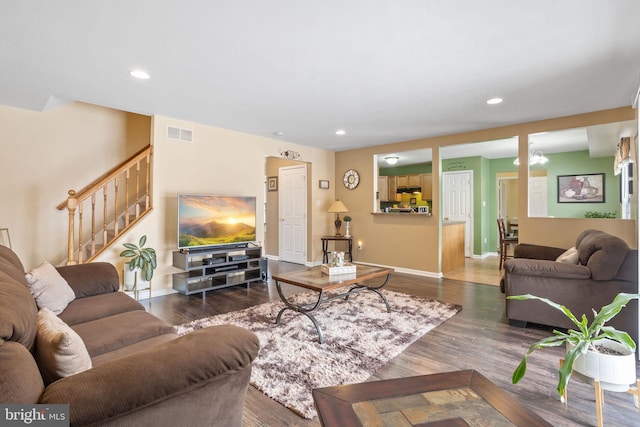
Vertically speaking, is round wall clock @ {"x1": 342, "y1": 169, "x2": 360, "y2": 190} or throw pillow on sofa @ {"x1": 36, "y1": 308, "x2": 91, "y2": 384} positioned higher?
round wall clock @ {"x1": 342, "y1": 169, "x2": 360, "y2": 190}

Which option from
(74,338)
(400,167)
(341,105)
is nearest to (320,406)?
(74,338)

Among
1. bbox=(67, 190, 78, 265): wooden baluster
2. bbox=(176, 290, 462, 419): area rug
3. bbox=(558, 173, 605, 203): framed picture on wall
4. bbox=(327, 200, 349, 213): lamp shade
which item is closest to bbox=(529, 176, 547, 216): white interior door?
bbox=(558, 173, 605, 203): framed picture on wall

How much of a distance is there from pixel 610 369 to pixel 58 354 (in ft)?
7.91

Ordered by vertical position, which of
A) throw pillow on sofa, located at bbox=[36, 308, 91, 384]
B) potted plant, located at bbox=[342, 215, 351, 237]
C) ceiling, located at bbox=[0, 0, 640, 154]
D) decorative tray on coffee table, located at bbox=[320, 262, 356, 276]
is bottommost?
decorative tray on coffee table, located at bbox=[320, 262, 356, 276]

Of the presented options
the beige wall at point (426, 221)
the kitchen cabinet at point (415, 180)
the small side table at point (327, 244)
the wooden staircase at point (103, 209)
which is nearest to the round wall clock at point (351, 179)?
the beige wall at point (426, 221)

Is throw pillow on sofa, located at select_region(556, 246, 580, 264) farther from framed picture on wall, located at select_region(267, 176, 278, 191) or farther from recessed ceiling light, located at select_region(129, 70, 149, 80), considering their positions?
framed picture on wall, located at select_region(267, 176, 278, 191)

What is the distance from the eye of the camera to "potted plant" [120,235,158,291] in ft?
12.2

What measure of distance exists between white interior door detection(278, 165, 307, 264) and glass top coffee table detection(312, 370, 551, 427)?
212 inches

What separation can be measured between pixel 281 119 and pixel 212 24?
2.24 m

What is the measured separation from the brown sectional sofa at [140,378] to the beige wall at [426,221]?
15.2ft

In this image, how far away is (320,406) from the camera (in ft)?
3.51

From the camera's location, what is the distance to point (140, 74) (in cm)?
289

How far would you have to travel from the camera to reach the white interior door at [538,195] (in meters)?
7.04

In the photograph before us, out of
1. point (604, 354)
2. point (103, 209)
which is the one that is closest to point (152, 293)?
point (103, 209)
